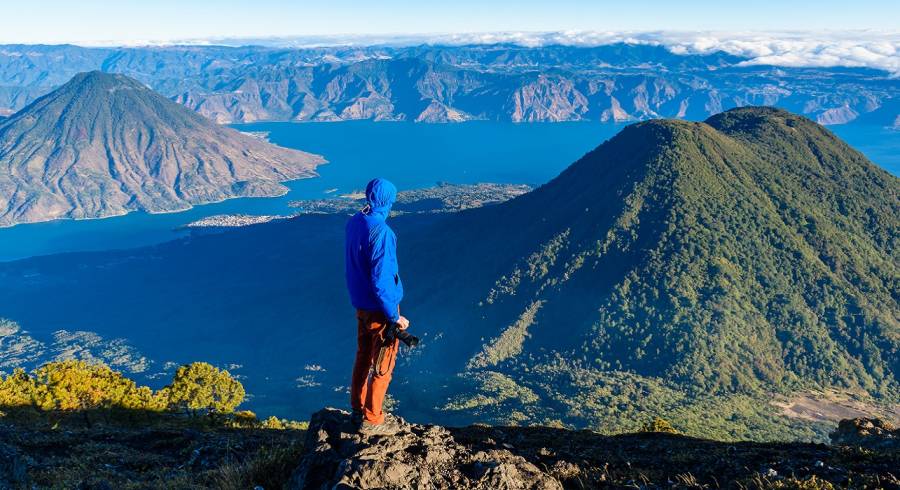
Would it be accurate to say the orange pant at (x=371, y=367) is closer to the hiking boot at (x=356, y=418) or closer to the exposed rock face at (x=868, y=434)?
the hiking boot at (x=356, y=418)

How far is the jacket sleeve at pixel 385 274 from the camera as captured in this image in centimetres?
1240

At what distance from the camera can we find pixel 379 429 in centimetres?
1316

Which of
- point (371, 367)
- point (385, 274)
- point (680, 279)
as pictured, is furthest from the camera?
point (680, 279)

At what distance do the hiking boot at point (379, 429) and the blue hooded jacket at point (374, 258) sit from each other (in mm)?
2274

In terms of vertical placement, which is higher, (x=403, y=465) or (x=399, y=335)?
(x=399, y=335)

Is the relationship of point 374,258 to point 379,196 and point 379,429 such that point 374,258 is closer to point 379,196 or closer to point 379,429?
point 379,196

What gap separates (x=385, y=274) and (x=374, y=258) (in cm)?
38

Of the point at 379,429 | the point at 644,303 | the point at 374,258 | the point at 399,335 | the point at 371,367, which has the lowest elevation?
the point at 644,303

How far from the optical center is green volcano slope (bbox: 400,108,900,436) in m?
115

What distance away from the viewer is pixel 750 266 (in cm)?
13638

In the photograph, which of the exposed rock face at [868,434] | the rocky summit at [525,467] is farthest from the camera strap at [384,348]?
the exposed rock face at [868,434]

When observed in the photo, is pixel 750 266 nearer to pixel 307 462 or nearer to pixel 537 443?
pixel 537 443

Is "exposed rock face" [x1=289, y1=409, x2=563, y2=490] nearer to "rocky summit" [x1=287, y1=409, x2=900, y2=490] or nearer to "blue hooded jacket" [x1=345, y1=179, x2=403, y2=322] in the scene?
"rocky summit" [x1=287, y1=409, x2=900, y2=490]

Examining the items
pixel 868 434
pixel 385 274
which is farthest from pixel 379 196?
pixel 868 434
